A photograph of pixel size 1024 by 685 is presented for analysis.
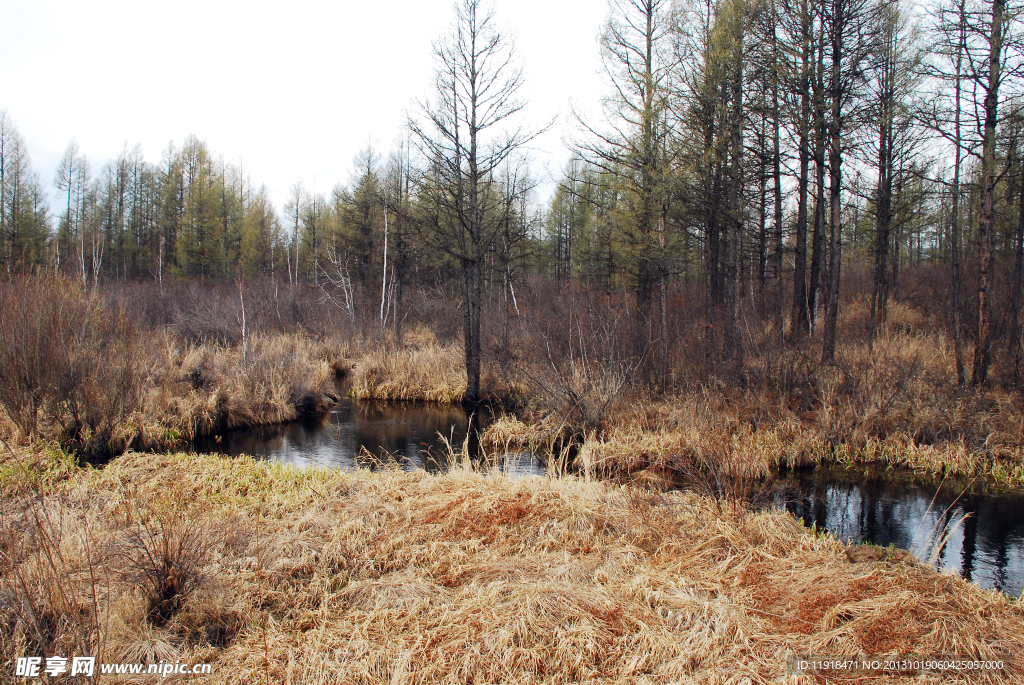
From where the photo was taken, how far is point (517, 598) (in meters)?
3.65

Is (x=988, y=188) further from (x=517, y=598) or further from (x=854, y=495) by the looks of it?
(x=517, y=598)

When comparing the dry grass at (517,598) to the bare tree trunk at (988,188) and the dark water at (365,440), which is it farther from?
the bare tree trunk at (988,188)

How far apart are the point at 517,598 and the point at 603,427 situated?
6707 mm

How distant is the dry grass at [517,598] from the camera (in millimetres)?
3105

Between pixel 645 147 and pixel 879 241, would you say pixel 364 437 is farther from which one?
pixel 879 241

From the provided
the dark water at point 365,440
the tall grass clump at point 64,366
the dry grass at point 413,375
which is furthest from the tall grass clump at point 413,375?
the tall grass clump at point 64,366

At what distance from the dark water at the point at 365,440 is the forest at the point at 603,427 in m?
0.51

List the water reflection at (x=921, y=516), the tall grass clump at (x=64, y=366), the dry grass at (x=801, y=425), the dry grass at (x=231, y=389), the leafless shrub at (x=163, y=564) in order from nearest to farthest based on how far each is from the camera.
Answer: the leafless shrub at (x=163, y=564) → the water reflection at (x=921, y=516) → the tall grass clump at (x=64, y=366) → the dry grass at (x=801, y=425) → the dry grass at (x=231, y=389)

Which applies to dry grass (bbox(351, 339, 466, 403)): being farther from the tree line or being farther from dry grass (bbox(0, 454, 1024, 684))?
dry grass (bbox(0, 454, 1024, 684))

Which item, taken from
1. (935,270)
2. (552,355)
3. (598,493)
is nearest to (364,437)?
(552,355)

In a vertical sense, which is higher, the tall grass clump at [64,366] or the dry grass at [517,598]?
the tall grass clump at [64,366]

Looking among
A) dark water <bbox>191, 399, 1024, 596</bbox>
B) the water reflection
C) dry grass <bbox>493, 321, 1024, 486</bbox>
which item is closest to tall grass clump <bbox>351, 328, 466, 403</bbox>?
dark water <bbox>191, 399, 1024, 596</bbox>

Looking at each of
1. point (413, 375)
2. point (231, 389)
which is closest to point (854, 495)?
point (413, 375)

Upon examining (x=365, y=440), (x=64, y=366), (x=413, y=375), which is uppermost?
(x=64, y=366)
